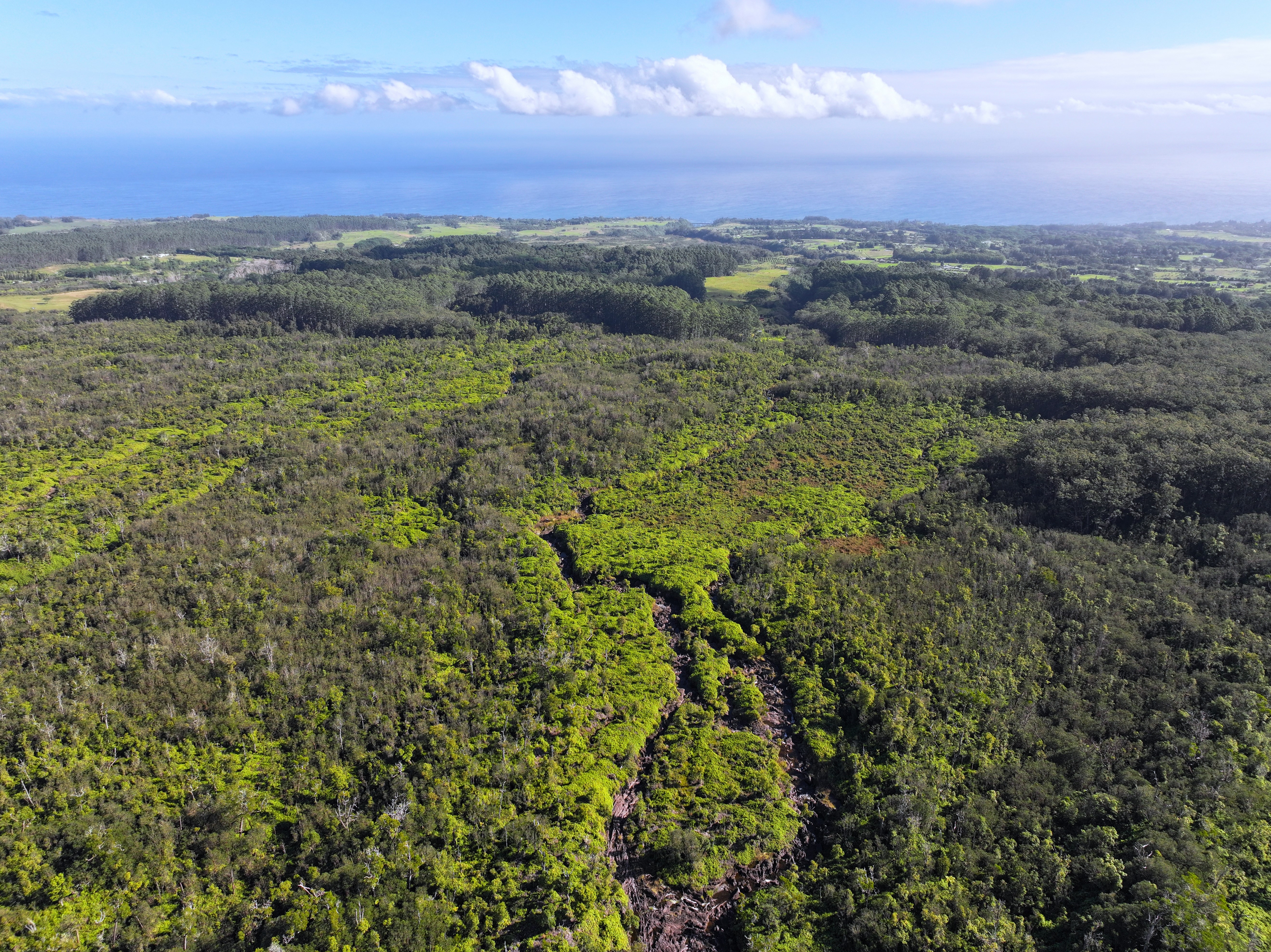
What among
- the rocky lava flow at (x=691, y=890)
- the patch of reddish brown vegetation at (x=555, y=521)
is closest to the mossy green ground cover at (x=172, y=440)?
the patch of reddish brown vegetation at (x=555, y=521)

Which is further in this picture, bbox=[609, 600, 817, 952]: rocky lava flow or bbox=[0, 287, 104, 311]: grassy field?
bbox=[0, 287, 104, 311]: grassy field

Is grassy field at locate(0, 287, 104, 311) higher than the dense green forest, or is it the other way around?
grassy field at locate(0, 287, 104, 311)

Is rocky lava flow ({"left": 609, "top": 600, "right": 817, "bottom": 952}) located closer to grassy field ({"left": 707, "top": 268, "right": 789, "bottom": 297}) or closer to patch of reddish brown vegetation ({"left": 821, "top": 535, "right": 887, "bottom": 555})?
patch of reddish brown vegetation ({"left": 821, "top": 535, "right": 887, "bottom": 555})

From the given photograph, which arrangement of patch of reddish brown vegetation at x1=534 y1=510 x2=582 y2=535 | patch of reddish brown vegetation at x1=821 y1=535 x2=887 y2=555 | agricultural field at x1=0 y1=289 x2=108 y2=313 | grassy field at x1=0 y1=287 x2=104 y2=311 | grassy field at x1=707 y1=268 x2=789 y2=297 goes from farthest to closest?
1. grassy field at x1=707 y1=268 x2=789 y2=297
2. grassy field at x1=0 y1=287 x2=104 y2=311
3. agricultural field at x1=0 y1=289 x2=108 y2=313
4. patch of reddish brown vegetation at x1=534 y1=510 x2=582 y2=535
5. patch of reddish brown vegetation at x1=821 y1=535 x2=887 y2=555

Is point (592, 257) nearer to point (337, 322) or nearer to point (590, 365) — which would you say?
point (337, 322)

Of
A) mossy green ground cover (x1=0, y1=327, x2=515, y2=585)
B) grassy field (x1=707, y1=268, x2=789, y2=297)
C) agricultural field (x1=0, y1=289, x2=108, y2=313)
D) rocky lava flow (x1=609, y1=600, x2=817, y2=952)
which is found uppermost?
grassy field (x1=707, y1=268, x2=789, y2=297)

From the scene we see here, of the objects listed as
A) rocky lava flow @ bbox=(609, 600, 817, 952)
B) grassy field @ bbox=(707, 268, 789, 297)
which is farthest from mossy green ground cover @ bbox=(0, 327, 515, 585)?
grassy field @ bbox=(707, 268, 789, 297)

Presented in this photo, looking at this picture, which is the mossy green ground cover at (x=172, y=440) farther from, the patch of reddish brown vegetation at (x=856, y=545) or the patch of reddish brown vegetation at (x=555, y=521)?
the patch of reddish brown vegetation at (x=856, y=545)

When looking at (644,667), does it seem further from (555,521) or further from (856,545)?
(856,545)
